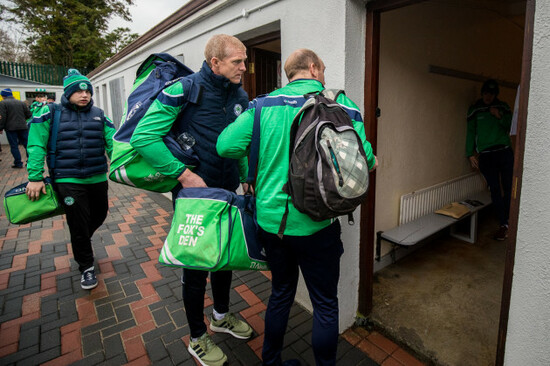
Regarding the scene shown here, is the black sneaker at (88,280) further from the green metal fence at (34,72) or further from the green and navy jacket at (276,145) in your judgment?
the green metal fence at (34,72)

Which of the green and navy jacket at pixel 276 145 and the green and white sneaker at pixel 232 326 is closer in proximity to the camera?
the green and navy jacket at pixel 276 145

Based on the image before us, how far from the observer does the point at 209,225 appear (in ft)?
5.93

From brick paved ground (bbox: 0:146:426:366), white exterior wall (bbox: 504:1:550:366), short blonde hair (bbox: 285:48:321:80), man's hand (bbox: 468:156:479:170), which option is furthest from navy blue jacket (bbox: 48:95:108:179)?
man's hand (bbox: 468:156:479:170)

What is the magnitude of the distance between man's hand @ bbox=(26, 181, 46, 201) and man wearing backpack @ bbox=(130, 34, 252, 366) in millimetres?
1788

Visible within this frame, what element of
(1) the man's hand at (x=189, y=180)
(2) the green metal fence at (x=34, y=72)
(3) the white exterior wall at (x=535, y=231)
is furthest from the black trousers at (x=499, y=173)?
(2) the green metal fence at (x=34, y=72)

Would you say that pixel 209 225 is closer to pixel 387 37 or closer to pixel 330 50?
pixel 330 50

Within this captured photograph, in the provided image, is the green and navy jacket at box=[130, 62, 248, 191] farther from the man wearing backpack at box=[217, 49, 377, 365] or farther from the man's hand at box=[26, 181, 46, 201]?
the man's hand at box=[26, 181, 46, 201]

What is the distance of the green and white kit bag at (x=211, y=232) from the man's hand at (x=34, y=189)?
189cm

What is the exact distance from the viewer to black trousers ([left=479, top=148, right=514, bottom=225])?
4.32 m

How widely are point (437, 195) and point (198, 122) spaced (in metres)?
3.64

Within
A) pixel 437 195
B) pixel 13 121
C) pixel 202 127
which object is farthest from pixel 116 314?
pixel 13 121

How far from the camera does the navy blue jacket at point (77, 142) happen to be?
120 inches

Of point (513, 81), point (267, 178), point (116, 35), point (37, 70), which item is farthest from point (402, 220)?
point (116, 35)

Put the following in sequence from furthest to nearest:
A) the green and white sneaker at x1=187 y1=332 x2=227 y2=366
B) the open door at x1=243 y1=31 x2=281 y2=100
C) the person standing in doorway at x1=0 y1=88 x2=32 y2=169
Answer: the person standing in doorway at x1=0 y1=88 x2=32 y2=169, the open door at x1=243 y1=31 x2=281 y2=100, the green and white sneaker at x1=187 y1=332 x2=227 y2=366
